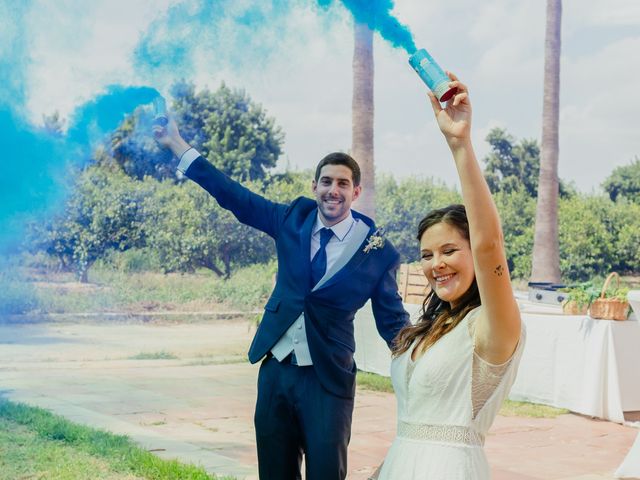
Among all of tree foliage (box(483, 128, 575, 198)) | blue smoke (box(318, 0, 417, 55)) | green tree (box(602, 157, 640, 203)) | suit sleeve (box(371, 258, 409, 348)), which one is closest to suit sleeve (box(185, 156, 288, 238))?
suit sleeve (box(371, 258, 409, 348))

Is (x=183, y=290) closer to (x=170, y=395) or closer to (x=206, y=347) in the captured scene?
(x=206, y=347)

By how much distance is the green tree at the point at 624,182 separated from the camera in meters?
20.9

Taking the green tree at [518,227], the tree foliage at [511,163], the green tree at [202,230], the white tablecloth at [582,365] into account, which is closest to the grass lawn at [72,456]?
the white tablecloth at [582,365]

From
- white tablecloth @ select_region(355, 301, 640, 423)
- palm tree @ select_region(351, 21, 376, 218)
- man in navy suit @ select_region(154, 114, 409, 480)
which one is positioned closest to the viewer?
man in navy suit @ select_region(154, 114, 409, 480)

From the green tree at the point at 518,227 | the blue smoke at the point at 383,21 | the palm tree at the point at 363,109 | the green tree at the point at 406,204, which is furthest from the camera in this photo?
the green tree at the point at 518,227

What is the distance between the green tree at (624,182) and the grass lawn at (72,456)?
17.6 meters

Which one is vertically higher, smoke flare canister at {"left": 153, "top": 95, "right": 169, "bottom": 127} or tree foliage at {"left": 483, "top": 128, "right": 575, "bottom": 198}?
tree foliage at {"left": 483, "top": 128, "right": 575, "bottom": 198}

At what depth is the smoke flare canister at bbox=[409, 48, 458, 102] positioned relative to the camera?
1.87 metres

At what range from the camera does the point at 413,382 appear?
6.49 ft

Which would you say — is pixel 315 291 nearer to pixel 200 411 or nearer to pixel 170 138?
pixel 170 138

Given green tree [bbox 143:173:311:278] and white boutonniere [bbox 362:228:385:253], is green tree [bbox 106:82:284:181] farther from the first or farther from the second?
white boutonniere [bbox 362:228:385:253]

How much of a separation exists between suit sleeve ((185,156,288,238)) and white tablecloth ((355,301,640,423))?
4366 millimetres

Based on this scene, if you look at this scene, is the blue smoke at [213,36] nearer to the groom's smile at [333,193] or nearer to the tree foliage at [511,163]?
the groom's smile at [333,193]

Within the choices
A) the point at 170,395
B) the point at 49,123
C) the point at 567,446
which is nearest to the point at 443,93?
the point at 49,123
